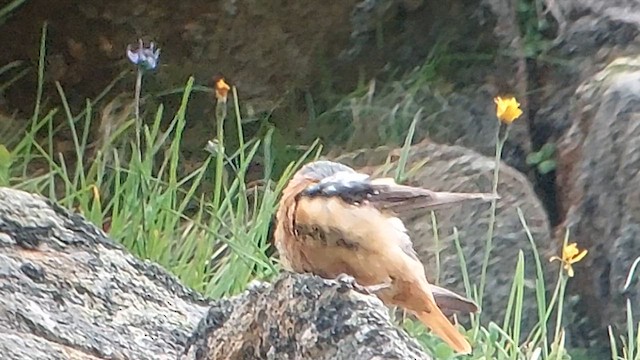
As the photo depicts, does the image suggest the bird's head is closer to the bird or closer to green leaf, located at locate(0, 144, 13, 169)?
the bird

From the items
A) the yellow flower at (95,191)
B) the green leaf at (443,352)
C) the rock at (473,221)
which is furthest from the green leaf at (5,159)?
the green leaf at (443,352)

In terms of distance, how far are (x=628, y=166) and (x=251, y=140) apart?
34.6 inches

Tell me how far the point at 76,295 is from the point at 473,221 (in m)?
1.27

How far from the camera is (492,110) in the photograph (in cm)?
278

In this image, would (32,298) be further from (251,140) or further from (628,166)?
(628,166)

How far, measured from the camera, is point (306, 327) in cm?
110

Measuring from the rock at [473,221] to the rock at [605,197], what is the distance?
0.11 meters

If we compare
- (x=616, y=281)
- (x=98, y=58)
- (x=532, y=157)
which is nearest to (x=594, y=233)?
(x=616, y=281)

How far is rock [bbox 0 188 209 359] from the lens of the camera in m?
1.33

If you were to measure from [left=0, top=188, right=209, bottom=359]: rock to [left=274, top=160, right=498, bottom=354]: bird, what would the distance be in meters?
0.24

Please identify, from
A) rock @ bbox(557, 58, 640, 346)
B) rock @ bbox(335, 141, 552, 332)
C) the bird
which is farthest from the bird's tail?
rock @ bbox(557, 58, 640, 346)

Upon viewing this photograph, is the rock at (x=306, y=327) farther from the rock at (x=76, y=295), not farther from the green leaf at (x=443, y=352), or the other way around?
the green leaf at (x=443, y=352)

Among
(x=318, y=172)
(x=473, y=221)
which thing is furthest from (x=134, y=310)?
(x=473, y=221)

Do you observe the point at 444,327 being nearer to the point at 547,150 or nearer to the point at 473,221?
the point at 473,221
